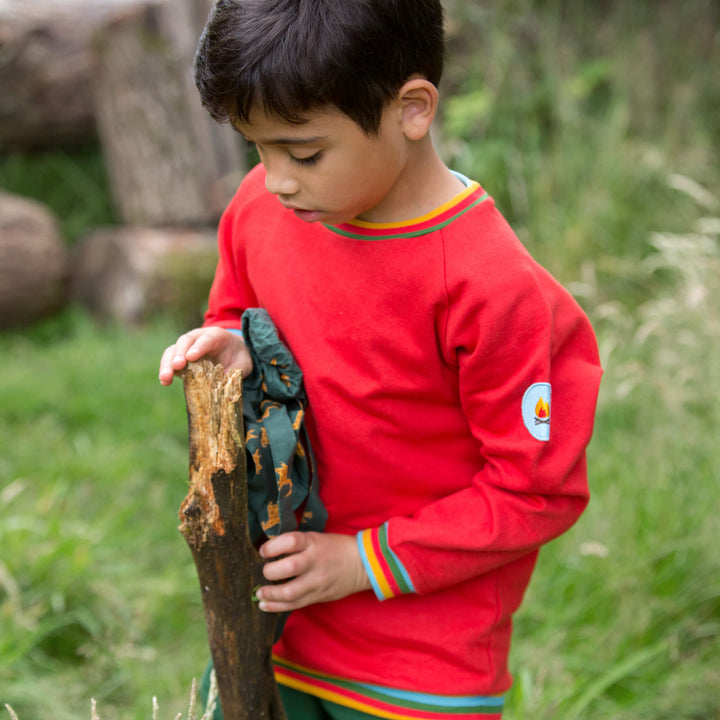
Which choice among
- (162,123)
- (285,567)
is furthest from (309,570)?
(162,123)

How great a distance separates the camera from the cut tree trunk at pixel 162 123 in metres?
4.79

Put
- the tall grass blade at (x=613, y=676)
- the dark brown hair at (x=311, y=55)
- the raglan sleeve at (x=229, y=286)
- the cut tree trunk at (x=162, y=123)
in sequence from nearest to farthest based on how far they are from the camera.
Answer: the dark brown hair at (x=311, y=55)
the raglan sleeve at (x=229, y=286)
the tall grass blade at (x=613, y=676)
the cut tree trunk at (x=162, y=123)

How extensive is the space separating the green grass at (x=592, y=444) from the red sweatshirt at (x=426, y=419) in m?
0.87

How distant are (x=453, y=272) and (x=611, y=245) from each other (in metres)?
2.95

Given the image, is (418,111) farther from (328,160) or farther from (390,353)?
(390,353)

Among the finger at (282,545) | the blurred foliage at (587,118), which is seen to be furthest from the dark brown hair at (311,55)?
the blurred foliage at (587,118)

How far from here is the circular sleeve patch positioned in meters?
1.20

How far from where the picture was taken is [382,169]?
46.6 inches

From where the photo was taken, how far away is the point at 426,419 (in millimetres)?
1342

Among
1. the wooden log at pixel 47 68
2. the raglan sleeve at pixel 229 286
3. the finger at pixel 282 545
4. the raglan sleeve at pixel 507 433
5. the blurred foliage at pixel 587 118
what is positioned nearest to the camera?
the raglan sleeve at pixel 507 433

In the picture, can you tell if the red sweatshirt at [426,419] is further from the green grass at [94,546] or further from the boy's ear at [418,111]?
the green grass at [94,546]

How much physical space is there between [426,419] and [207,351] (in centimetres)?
Result: 36

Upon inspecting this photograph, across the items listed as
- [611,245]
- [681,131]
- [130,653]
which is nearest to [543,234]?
[611,245]

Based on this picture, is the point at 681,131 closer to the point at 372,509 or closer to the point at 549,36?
the point at 549,36
